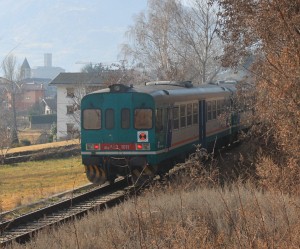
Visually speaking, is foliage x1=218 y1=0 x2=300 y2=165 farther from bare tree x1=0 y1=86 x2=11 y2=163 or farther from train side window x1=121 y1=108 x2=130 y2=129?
bare tree x1=0 y1=86 x2=11 y2=163

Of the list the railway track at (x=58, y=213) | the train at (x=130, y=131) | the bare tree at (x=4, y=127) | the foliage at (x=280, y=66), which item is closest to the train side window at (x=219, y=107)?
the train at (x=130, y=131)

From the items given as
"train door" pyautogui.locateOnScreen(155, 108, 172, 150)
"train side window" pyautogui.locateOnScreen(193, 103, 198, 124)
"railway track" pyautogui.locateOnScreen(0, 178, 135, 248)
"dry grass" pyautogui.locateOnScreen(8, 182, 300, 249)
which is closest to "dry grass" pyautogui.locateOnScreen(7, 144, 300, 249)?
"dry grass" pyautogui.locateOnScreen(8, 182, 300, 249)

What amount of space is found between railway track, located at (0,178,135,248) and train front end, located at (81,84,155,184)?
630 mm

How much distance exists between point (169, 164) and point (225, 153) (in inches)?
260

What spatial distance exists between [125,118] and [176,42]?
22.8 meters

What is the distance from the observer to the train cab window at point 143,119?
14.4 m

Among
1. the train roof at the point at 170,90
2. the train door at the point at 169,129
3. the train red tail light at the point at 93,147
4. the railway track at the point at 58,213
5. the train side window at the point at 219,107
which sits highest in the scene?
the train roof at the point at 170,90

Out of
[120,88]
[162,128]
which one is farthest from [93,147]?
[162,128]

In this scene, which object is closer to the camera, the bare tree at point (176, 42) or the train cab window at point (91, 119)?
the train cab window at point (91, 119)

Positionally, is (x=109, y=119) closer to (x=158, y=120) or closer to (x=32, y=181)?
(x=158, y=120)

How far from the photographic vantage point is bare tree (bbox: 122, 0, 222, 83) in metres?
34.7

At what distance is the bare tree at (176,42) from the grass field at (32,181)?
12267 mm

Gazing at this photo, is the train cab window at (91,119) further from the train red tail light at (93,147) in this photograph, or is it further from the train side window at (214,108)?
the train side window at (214,108)

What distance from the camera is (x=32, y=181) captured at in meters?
20.0
